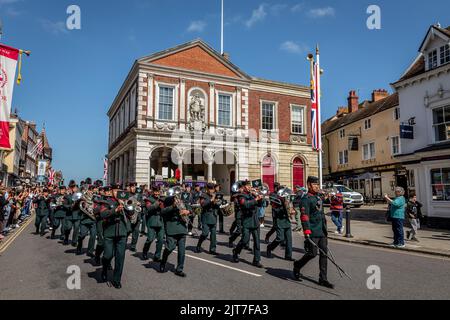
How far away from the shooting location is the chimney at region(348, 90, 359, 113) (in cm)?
4559

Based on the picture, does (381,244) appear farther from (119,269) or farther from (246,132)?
(246,132)

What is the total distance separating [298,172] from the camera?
107 ft

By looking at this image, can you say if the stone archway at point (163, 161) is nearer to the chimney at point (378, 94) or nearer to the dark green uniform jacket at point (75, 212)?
the dark green uniform jacket at point (75, 212)

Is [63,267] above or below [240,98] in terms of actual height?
below

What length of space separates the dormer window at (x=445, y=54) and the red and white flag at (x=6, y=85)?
61.6 ft

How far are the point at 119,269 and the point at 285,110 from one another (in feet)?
93.2

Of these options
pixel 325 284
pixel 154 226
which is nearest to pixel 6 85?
pixel 154 226

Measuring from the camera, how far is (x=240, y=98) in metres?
30.3

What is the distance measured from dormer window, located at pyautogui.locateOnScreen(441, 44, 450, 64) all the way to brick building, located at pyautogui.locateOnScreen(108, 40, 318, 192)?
54.5ft

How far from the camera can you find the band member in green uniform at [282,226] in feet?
28.5

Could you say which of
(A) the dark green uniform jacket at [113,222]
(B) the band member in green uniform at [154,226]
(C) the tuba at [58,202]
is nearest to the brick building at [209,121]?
(C) the tuba at [58,202]

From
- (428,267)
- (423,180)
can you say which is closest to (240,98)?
(423,180)

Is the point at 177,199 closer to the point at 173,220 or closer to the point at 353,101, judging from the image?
the point at 173,220

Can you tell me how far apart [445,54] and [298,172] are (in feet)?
59.0
